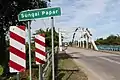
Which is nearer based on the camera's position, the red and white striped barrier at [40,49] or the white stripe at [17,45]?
the white stripe at [17,45]

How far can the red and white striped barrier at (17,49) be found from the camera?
7898mm

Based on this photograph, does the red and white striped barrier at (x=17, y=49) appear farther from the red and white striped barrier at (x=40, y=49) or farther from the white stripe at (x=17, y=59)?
the red and white striped barrier at (x=40, y=49)

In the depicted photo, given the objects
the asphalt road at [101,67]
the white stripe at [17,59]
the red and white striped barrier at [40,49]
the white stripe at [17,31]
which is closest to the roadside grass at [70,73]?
the asphalt road at [101,67]

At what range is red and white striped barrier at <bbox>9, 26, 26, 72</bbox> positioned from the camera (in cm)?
790

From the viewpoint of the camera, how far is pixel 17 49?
795 cm

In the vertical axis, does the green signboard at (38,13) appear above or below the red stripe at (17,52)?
above

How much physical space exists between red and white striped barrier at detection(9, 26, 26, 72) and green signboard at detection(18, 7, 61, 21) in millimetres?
918

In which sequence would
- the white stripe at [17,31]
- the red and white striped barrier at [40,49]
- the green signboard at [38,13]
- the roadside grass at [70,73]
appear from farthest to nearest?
1. the roadside grass at [70,73]
2. the red and white striped barrier at [40,49]
3. the green signboard at [38,13]
4. the white stripe at [17,31]

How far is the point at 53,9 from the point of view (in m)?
9.77

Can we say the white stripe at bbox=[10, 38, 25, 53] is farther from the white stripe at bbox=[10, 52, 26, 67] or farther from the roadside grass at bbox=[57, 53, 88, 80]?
the roadside grass at bbox=[57, 53, 88, 80]

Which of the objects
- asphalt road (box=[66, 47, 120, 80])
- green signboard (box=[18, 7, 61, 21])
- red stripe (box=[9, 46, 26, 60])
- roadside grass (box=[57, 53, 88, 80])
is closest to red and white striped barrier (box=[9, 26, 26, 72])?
red stripe (box=[9, 46, 26, 60])

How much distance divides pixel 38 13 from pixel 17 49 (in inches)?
63.8

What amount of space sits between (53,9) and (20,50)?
2230 millimetres

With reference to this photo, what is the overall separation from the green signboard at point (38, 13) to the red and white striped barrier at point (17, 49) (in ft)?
3.01
